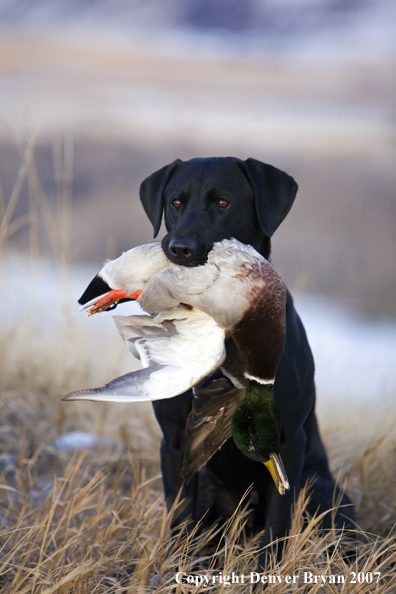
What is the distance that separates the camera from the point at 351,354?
5836 millimetres

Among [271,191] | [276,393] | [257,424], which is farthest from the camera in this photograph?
[271,191]

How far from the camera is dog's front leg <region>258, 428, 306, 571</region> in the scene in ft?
7.08

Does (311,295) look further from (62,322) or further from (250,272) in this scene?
(250,272)

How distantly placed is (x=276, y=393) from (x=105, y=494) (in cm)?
102

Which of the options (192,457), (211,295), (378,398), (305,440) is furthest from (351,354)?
(211,295)

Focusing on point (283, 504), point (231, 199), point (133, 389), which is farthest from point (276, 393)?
point (231, 199)

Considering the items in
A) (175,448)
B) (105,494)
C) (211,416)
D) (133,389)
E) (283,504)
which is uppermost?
(133,389)

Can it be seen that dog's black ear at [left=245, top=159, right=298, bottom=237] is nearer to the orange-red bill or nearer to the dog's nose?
the dog's nose

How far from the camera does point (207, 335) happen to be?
5.65ft

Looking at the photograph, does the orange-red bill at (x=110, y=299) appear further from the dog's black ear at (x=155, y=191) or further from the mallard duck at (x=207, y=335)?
the dog's black ear at (x=155, y=191)

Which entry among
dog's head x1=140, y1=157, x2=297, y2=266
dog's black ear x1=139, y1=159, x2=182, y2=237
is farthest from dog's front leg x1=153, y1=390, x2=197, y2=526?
dog's black ear x1=139, y1=159, x2=182, y2=237

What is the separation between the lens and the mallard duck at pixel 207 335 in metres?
1.66

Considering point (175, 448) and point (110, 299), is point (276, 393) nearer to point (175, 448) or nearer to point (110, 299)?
point (175, 448)

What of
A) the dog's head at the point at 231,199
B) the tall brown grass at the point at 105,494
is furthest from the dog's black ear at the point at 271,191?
the tall brown grass at the point at 105,494
